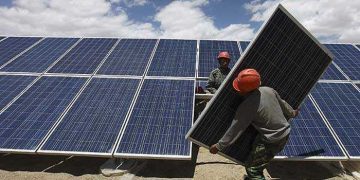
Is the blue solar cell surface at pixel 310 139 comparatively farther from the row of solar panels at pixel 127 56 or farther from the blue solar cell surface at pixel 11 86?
the blue solar cell surface at pixel 11 86

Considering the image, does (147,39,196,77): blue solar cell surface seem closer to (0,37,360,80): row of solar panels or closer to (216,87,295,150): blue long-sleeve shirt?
(0,37,360,80): row of solar panels

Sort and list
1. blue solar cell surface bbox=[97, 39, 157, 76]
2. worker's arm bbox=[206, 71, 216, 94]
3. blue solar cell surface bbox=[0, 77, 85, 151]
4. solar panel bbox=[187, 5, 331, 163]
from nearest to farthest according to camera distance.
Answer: solar panel bbox=[187, 5, 331, 163] < blue solar cell surface bbox=[0, 77, 85, 151] < worker's arm bbox=[206, 71, 216, 94] < blue solar cell surface bbox=[97, 39, 157, 76]

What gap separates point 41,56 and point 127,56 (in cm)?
372

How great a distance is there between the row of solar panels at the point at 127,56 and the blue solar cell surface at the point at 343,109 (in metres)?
0.84

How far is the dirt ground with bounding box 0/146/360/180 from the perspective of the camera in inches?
316

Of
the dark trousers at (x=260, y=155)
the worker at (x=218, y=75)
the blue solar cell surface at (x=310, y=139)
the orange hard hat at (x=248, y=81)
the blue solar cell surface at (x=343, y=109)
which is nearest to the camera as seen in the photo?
the orange hard hat at (x=248, y=81)

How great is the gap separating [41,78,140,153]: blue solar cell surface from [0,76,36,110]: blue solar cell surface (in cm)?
236

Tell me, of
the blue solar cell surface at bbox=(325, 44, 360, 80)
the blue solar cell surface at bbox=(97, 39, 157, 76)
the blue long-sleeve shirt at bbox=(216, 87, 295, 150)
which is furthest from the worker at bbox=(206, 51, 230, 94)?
the blue solar cell surface at bbox=(325, 44, 360, 80)

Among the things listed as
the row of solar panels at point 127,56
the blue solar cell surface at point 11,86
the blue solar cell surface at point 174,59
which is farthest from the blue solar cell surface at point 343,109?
the blue solar cell surface at point 11,86

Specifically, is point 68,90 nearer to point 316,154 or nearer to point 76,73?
point 76,73

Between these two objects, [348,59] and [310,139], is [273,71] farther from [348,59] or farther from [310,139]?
[348,59]

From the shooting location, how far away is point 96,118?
892 centimetres

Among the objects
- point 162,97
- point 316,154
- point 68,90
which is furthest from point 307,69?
point 68,90

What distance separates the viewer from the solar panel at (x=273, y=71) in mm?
6035
